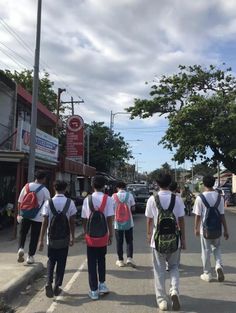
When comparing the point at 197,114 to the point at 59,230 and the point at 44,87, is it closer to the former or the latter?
the point at 44,87

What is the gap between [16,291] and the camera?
8289 millimetres

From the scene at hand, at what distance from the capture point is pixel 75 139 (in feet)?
97.2

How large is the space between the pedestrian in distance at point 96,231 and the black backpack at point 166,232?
95 centimetres

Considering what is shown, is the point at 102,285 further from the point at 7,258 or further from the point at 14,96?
the point at 14,96

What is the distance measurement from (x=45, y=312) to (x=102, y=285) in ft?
4.06

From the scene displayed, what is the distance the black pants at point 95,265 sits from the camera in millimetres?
7918

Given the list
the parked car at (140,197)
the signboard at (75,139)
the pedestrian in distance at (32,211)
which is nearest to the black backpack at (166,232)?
the pedestrian in distance at (32,211)

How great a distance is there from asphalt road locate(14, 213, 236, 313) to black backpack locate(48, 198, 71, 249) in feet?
2.74

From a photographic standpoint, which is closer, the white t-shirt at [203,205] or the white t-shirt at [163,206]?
the white t-shirt at [163,206]

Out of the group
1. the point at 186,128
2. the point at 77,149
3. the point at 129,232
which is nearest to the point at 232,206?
the point at 186,128

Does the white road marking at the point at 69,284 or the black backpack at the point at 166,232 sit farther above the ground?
the black backpack at the point at 166,232

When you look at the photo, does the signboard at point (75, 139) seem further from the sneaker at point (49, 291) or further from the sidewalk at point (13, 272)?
the sneaker at point (49, 291)

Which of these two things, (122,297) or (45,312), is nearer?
(45,312)

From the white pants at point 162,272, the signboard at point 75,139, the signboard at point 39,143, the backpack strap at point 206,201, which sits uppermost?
the signboard at point 75,139
